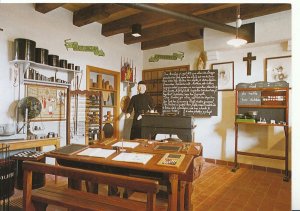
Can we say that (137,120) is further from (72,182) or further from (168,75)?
(72,182)

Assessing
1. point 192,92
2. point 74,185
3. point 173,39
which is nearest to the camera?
point 74,185

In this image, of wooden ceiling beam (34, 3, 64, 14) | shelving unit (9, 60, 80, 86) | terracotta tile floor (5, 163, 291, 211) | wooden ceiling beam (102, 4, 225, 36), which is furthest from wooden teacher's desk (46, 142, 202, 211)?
wooden ceiling beam (34, 3, 64, 14)

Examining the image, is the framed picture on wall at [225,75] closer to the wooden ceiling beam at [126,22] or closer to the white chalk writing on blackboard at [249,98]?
the white chalk writing on blackboard at [249,98]

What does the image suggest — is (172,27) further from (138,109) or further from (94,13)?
(138,109)

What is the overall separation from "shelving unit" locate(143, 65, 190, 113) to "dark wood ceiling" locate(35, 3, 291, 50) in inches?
42.3

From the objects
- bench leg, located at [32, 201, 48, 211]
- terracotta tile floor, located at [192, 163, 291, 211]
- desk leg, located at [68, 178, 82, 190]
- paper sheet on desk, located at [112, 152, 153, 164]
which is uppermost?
paper sheet on desk, located at [112, 152, 153, 164]

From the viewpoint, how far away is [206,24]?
13.2ft

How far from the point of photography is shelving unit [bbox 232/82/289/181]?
4.04m

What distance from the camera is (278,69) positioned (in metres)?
4.39

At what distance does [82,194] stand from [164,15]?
297 cm

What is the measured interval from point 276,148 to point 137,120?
3036 millimetres

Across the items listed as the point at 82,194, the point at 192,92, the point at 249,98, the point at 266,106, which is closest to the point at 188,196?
the point at 82,194

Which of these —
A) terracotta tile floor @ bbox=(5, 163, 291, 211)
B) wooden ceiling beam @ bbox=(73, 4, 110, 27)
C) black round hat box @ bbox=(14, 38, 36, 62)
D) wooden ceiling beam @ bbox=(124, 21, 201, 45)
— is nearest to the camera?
terracotta tile floor @ bbox=(5, 163, 291, 211)

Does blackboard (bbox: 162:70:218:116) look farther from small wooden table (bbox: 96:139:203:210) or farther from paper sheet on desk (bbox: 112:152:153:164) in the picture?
paper sheet on desk (bbox: 112:152:153:164)
